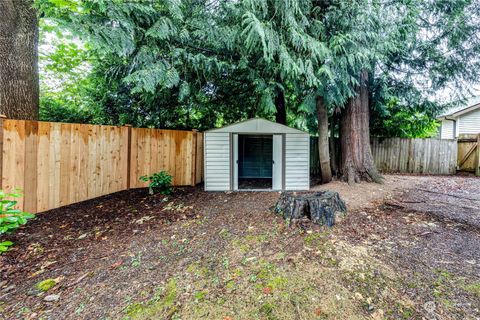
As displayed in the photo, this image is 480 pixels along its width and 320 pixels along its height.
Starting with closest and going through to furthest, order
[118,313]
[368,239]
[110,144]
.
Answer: [118,313] → [368,239] → [110,144]

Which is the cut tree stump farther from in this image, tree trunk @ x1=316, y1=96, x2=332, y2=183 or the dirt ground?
tree trunk @ x1=316, y1=96, x2=332, y2=183

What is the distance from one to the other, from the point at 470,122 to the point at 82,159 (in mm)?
16441

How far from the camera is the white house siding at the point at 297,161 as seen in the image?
5613 mm

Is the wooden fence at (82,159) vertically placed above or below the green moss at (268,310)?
above

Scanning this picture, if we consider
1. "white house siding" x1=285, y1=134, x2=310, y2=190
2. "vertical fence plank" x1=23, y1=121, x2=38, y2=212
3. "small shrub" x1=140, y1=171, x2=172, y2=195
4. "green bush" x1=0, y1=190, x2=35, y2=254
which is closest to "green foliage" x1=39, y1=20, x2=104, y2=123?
"vertical fence plank" x1=23, y1=121, x2=38, y2=212

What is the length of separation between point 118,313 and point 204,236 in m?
1.39

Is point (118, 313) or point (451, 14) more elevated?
point (451, 14)

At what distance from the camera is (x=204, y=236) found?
3121 mm

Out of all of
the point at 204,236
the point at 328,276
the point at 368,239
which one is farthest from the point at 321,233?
the point at 204,236

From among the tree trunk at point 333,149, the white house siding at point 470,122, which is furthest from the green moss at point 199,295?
the white house siding at point 470,122

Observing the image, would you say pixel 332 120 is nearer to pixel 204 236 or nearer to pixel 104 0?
pixel 204 236

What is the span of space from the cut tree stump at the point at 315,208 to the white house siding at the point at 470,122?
42.1 feet

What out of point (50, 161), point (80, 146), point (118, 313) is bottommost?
point (118, 313)

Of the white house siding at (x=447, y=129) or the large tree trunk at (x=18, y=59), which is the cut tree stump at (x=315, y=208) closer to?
the large tree trunk at (x=18, y=59)
